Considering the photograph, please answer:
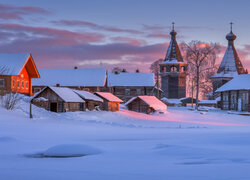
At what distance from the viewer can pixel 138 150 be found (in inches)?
416

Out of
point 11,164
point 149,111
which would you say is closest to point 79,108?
point 149,111

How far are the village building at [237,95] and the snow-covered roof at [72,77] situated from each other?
22.1 meters

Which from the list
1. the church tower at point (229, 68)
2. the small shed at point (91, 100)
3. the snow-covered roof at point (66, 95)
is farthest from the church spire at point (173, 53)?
the snow-covered roof at point (66, 95)

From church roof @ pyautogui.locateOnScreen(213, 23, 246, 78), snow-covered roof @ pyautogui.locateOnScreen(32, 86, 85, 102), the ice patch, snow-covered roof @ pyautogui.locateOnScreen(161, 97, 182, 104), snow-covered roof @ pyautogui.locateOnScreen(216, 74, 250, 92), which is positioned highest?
church roof @ pyautogui.locateOnScreen(213, 23, 246, 78)

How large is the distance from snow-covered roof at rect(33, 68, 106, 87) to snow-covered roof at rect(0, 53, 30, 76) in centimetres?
2008

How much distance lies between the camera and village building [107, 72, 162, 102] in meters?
64.4

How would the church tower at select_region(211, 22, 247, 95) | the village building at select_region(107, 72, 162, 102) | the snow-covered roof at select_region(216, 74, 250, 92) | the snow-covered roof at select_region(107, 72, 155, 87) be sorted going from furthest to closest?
the snow-covered roof at select_region(107, 72, 155, 87)
the village building at select_region(107, 72, 162, 102)
the church tower at select_region(211, 22, 247, 95)
the snow-covered roof at select_region(216, 74, 250, 92)

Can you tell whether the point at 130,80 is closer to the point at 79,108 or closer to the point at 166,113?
the point at 166,113

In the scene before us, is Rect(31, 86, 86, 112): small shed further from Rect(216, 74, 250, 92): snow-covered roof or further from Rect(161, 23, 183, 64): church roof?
Rect(161, 23, 183, 64): church roof

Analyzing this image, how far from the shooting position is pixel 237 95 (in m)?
47.7

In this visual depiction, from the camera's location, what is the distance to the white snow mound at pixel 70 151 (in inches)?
394

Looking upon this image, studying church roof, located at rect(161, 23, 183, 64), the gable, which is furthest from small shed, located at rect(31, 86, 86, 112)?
church roof, located at rect(161, 23, 183, 64)

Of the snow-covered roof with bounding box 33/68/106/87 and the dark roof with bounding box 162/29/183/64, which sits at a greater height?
the dark roof with bounding box 162/29/183/64

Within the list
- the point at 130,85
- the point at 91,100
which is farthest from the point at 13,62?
the point at 130,85
